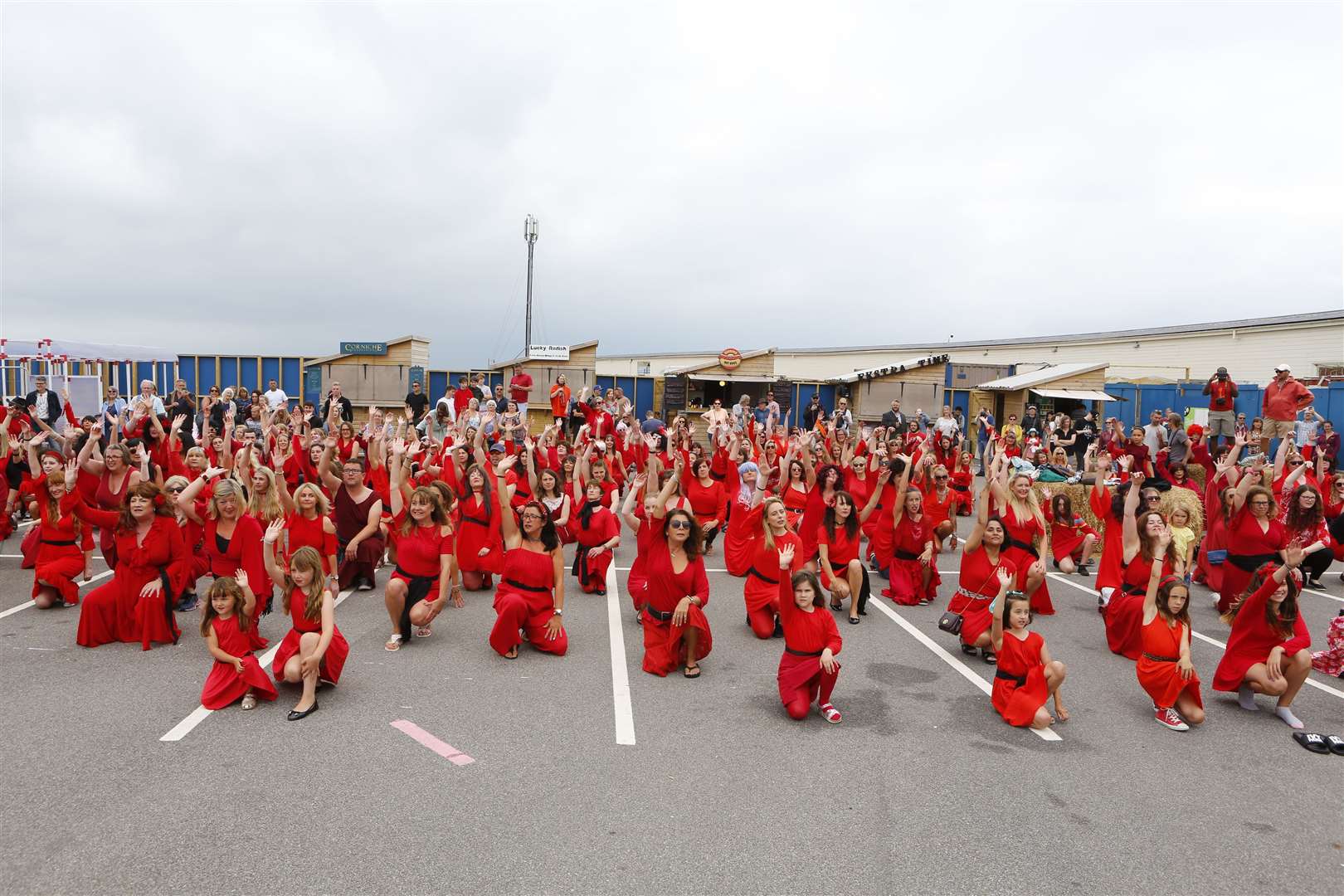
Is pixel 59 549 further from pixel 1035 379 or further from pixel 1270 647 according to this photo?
pixel 1035 379

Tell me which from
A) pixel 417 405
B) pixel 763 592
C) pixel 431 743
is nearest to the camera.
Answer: pixel 431 743

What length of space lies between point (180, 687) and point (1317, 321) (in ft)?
105

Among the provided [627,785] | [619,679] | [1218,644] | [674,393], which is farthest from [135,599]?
[674,393]

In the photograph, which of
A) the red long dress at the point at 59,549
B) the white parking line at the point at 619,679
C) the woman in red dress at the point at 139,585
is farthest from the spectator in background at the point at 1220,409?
the red long dress at the point at 59,549

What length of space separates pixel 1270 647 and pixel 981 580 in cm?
200

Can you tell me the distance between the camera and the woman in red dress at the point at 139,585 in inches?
247

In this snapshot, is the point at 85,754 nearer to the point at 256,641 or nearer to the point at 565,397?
the point at 256,641

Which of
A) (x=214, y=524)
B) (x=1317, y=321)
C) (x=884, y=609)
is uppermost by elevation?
(x=1317, y=321)

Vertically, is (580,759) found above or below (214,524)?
below

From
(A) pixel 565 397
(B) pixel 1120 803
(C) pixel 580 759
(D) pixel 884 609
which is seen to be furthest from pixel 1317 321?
(C) pixel 580 759

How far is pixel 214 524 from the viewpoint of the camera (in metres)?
6.88

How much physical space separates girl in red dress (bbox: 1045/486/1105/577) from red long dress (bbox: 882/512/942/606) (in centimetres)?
181

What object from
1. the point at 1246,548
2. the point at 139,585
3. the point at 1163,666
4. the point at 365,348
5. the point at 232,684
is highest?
the point at 365,348

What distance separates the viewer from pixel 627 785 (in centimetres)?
429
